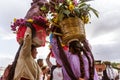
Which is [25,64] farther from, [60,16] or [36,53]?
[60,16]

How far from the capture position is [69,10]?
606 centimetres

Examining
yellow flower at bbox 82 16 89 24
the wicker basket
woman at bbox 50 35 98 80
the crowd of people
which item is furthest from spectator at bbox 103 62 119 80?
the wicker basket

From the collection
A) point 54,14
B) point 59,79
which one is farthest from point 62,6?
point 59,79

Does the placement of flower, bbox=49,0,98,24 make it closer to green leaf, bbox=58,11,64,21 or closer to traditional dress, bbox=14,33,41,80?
green leaf, bbox=58,11,64,21

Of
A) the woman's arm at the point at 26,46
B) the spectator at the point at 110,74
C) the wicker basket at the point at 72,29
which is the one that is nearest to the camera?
the woman's arm at the point at 26,46

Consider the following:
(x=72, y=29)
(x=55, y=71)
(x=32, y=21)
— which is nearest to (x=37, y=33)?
(x=32, y=21)

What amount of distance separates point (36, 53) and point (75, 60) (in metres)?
0.90

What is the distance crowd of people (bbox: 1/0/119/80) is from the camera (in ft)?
17.3

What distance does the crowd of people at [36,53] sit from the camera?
528cm

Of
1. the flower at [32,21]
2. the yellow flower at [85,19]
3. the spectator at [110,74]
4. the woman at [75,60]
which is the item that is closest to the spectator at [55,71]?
the woman at [75,60]

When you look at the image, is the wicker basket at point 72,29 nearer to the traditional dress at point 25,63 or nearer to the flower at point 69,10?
the flower at point 69,10

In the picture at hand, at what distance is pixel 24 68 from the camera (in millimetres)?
5289

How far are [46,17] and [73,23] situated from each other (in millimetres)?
390

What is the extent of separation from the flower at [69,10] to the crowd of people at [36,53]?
12cm
